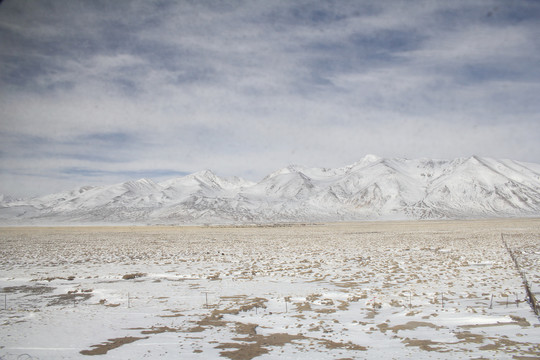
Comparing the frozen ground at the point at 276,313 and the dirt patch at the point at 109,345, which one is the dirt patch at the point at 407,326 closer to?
the frozen ground at the point at 276,313

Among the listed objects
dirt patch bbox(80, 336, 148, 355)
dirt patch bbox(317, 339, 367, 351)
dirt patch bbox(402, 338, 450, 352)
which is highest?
dirt patch bbox(80, 336, 148, 355)

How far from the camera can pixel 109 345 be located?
9.35m

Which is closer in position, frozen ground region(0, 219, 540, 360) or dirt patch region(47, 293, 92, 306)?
frozen ground region(0, 219, 540, 360)

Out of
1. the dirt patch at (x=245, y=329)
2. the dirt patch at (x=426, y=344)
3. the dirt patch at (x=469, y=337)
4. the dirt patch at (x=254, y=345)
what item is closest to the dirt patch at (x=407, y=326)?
the dirt patch at (x=469, y=337)

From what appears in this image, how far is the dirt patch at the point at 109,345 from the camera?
888 cm

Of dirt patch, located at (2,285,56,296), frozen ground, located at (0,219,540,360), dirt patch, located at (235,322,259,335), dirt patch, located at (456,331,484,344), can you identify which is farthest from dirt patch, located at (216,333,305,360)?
dirt patch, located at (2,285,56,296)

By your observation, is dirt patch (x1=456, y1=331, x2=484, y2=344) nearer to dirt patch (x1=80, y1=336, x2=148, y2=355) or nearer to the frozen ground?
the frozen ground

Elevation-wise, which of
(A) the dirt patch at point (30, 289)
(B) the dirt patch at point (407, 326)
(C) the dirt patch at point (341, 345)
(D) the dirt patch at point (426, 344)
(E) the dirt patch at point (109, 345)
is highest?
(A) the dirt patch at point (30, 289)

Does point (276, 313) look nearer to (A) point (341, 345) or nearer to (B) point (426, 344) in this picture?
(A) point (341, 345)

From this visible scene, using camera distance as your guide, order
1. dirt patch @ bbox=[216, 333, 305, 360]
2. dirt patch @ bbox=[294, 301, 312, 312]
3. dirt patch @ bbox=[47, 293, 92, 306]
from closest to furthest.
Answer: dirt patch @ bbox=[216, 333, 305, 360] < dirt patch @ bbox=[294, 301, 312, 312] < dirt patch @ bbox=[47, 293, 92, 306]

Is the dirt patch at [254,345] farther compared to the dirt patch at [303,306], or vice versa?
the dirt patch at [303,306]

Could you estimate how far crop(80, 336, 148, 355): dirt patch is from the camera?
8.88m

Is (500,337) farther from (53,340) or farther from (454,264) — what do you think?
(454,264)

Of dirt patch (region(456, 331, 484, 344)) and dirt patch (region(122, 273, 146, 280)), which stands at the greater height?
dirt patch (region(122, 273, 146, 280))
